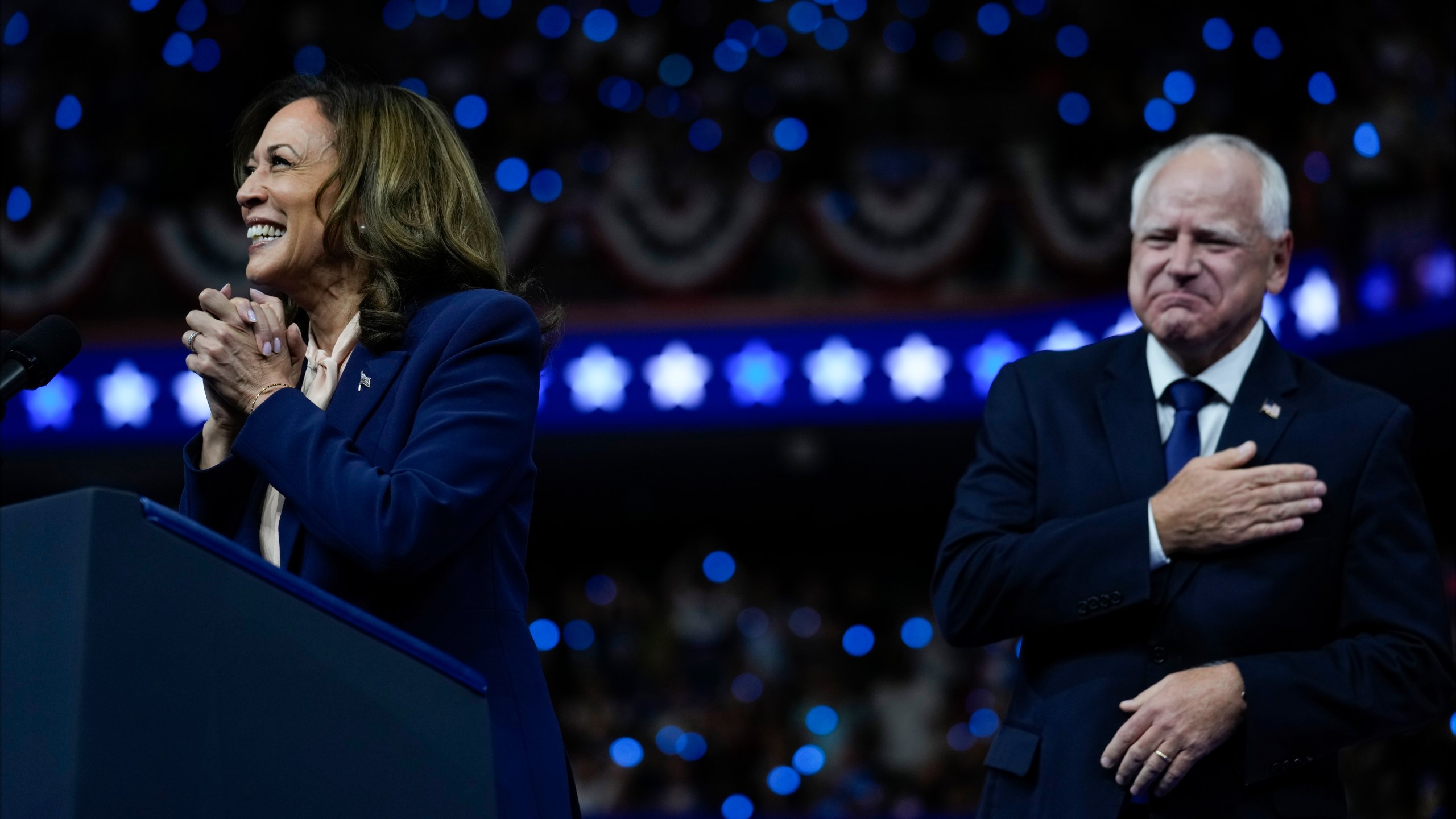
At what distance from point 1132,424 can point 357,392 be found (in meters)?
1.02

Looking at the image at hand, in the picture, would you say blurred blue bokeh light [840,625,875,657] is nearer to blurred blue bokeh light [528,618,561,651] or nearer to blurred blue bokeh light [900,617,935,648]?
blurred blue bokeh light [900,617,935,648]

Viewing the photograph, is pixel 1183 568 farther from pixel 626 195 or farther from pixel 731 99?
pixel 731 99

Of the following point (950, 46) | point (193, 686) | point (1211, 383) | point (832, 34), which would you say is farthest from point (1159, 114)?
point (193, 686)

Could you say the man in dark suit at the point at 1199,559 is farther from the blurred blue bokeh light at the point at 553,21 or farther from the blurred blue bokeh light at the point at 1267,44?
the blurred blue bokeh light at the point at 553,21

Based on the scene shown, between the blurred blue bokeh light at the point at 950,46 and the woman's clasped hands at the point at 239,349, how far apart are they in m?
10.8

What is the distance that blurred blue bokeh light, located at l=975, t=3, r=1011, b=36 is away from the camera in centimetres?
1229

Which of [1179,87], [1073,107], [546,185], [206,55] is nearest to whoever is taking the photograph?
[546,185]

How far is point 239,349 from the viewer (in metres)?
1.68

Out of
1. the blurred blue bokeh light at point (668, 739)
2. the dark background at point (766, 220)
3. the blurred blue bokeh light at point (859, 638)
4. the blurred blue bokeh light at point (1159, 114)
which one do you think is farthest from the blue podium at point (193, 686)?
the blurred blue bokeh light at point (859, 638)

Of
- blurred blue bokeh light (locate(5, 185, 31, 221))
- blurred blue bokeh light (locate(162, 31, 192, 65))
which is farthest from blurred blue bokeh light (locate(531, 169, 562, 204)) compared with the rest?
blurred blue bokeh light (locate(162, 31, 192, 65))

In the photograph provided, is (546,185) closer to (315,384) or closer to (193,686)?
(315,384)

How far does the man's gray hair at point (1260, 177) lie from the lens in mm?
2172

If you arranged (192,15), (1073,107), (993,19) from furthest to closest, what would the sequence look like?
(993,19)
(192,15)
(1073,107)

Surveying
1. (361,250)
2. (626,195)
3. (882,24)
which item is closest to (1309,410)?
(361,250)
